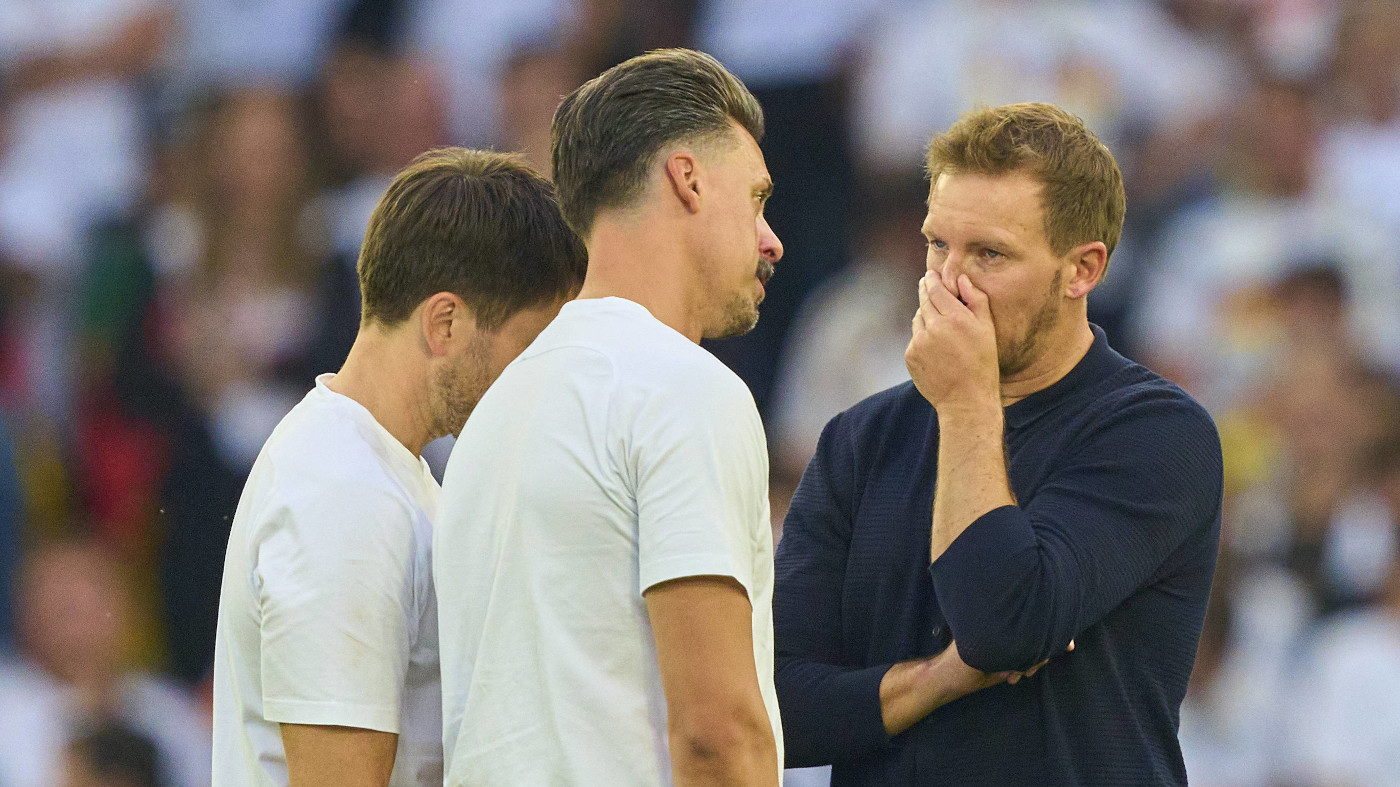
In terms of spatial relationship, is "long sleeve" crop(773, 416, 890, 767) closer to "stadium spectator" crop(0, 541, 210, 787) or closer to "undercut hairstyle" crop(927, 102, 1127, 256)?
"undercut hairstyle" crop(927, 102, 1127, 256)

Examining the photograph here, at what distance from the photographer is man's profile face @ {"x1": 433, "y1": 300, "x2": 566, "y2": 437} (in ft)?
7.38

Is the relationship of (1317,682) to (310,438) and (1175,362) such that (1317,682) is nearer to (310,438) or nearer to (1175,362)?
(1175,362)

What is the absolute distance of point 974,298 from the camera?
2.27 meters

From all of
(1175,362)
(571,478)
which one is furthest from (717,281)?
(1175,362)

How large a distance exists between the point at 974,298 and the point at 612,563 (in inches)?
31.2

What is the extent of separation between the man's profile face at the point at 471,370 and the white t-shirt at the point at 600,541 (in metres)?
0.41

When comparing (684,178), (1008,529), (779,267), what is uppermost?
(684,178)

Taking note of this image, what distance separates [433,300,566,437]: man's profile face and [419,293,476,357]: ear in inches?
0.8

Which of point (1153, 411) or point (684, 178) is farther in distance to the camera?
point (1153, 411)

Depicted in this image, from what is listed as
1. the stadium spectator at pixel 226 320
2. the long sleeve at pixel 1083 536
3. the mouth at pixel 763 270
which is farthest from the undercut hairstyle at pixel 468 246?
the stadium spectator at pixel 226 320

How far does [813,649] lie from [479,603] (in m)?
0.67

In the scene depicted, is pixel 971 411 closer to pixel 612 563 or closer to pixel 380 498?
pixel 612 563

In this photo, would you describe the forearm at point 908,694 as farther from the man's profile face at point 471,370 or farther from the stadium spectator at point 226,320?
the stadium spectator at point 226,320

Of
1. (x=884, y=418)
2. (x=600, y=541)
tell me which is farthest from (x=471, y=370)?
(x=884, y=418)
